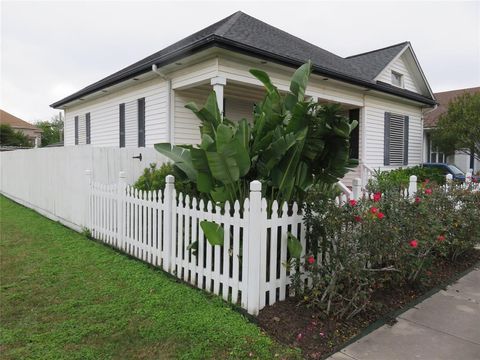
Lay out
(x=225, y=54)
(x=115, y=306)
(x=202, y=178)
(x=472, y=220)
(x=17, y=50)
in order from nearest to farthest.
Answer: (x=115, y=306)
(x=202, y=178)
(x=472, y=220)
(x=225, y=54)
(x=17, y=50)

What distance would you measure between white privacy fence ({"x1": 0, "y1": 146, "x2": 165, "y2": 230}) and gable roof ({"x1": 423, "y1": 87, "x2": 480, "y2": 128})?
17.6m

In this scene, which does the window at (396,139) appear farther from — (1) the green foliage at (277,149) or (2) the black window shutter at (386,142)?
(1) the green foliage at (277,149)

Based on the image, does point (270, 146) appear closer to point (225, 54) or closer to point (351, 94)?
point (225, 54)

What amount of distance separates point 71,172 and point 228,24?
618 centimetres

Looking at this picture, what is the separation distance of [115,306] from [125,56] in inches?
825

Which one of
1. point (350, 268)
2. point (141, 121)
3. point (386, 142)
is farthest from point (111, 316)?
point (386, 142)

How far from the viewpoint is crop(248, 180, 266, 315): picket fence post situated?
137 inches

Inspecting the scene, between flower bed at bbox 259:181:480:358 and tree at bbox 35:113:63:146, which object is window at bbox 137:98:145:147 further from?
tree at bbox 35:113:63:146

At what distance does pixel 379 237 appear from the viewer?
11.8 feet

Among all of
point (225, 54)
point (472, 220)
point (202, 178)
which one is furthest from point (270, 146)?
point (225, 54)

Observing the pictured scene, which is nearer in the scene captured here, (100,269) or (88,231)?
(100,269)

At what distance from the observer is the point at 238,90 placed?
1071 cm

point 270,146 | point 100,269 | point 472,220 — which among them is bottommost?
point 100,269

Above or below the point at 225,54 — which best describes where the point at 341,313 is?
below
